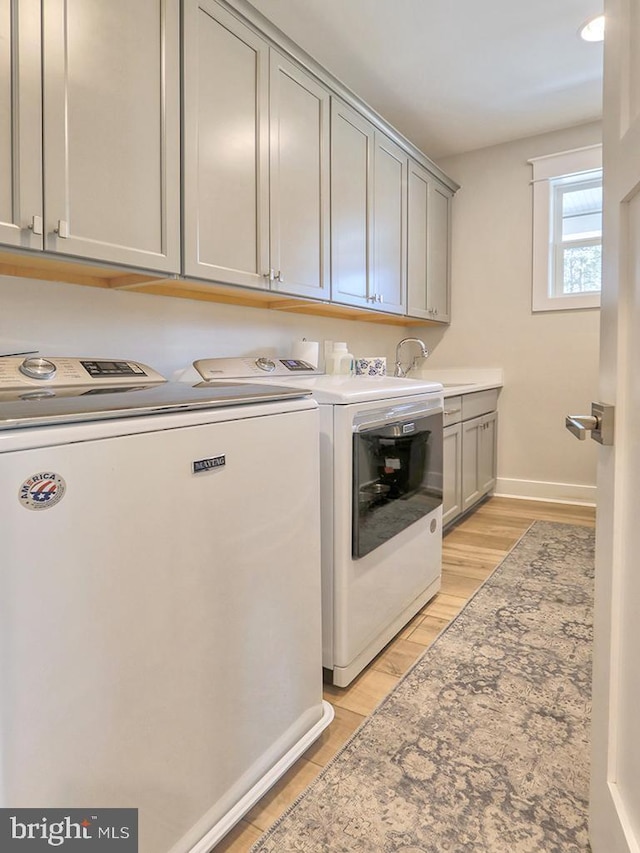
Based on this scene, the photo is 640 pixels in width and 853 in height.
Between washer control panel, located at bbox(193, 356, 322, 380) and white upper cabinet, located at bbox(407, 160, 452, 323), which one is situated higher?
white upper cabinet, located at bbox(407, 160, 452, 323)

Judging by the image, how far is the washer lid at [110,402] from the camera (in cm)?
77

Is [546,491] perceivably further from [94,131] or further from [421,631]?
[94,131]

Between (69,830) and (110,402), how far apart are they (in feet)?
2.22

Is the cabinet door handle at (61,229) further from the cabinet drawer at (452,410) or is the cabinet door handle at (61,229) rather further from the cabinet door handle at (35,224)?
the cabinet drawer at (452,410)

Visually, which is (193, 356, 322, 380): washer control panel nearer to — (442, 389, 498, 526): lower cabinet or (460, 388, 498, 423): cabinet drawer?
(442, 389, 498, 526): lower cabinet

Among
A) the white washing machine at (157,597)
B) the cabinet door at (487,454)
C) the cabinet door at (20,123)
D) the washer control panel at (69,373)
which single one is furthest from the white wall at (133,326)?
the cabinet door at (487,454)

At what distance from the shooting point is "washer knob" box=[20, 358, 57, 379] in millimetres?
1324

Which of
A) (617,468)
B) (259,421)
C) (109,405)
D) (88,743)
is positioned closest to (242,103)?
(259,421)

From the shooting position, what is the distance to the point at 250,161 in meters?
1.81

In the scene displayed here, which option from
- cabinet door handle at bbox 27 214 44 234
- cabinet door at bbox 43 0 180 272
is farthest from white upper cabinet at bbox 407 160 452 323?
cabinet door handle at bbox 27 214 44 234

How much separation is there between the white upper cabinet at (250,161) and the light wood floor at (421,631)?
1409 millimetres

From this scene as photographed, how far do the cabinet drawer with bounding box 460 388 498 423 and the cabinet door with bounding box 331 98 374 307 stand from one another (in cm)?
94

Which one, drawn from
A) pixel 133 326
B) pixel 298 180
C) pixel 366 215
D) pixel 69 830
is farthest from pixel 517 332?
pixel 69 830

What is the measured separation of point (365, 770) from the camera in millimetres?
1301
